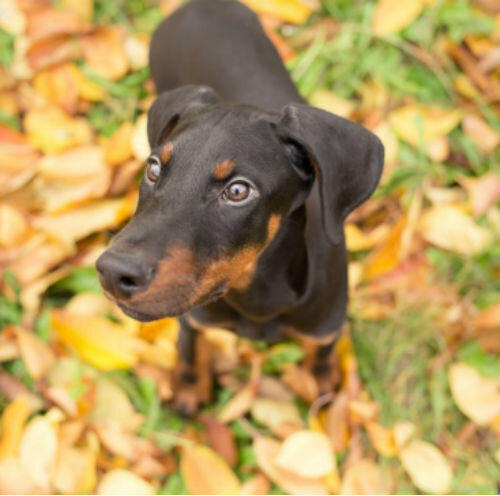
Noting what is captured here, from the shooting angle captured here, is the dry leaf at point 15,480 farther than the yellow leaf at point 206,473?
No

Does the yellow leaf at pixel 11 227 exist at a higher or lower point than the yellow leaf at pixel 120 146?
lower

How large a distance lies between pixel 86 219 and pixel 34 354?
835 millimetres

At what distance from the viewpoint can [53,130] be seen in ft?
15.4

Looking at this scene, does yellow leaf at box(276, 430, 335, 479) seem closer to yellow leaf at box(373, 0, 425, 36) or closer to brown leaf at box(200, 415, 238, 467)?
brown leaf at box(200, 415, 238, 467)

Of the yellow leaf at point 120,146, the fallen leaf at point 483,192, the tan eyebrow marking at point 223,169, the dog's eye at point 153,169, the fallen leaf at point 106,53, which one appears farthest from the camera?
the fallen leaf at point 106,53

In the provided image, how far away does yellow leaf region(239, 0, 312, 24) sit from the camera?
16.7ft

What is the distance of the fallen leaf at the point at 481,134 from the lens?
4660 mm

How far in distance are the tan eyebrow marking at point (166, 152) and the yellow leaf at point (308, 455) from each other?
1.63m

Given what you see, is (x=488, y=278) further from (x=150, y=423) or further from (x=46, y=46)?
(x=46, y=46)

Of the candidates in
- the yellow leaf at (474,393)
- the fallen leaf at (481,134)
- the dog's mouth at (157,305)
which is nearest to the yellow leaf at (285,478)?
the yellow leaf at (474,393)

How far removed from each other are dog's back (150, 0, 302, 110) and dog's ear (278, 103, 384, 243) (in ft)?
3.04

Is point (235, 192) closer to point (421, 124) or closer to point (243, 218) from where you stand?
point (243, 218)

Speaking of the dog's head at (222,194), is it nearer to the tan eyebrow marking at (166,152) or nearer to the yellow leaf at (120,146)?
the tan eyebrow marking at (166,152)

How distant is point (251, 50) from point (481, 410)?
2.15m
